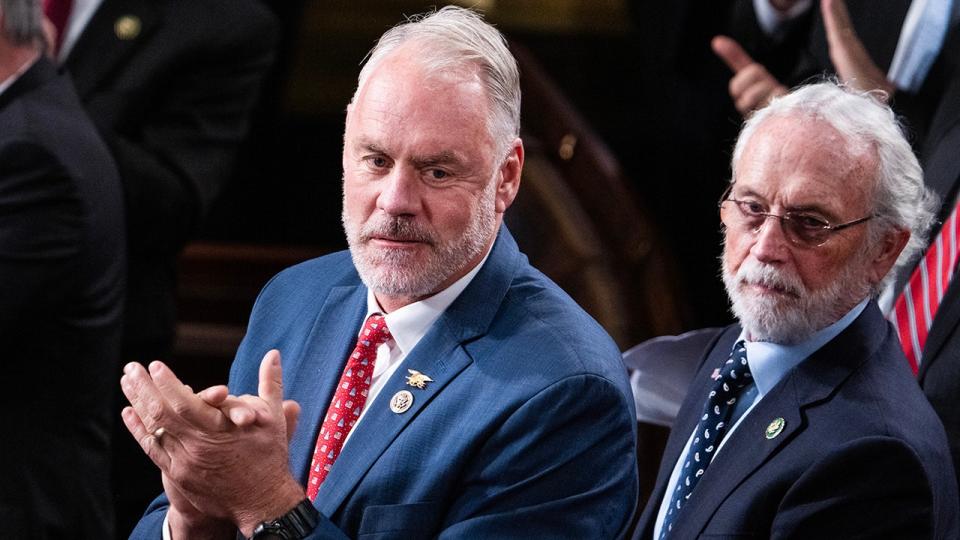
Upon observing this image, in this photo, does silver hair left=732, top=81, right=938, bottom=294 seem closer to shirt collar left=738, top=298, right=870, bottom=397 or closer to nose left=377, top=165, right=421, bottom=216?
shirt collar left=738, top=298, right=870, bottom=397

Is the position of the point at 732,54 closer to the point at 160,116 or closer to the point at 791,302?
the point at 791,302

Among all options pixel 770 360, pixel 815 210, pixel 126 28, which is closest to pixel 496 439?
pixel 770 360

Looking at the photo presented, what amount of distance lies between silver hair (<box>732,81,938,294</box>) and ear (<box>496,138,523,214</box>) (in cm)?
49

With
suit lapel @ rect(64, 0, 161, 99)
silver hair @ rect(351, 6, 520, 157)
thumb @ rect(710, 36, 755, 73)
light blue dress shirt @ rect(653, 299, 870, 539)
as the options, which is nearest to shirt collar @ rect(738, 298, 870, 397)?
light blue dress shirt @ rect(653, 299, 870, 539)

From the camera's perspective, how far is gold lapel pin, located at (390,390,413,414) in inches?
99.5

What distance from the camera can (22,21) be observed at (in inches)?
139

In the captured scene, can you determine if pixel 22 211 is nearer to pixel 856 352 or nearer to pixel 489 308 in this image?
pixel 489 308

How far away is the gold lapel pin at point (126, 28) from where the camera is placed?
4.38 meters

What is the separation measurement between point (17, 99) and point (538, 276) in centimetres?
139

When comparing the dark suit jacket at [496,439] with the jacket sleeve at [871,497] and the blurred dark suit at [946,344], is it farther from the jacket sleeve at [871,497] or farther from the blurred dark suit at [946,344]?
the blurred dark suit at [946,344]

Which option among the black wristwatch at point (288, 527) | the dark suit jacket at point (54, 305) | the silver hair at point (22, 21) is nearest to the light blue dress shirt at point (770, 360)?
the black wristwatch at point (288, 527)

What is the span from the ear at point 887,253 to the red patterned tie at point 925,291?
48cm

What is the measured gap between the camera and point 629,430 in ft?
8.21

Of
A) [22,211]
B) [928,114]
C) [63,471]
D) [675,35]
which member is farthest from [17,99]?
[675,35]
